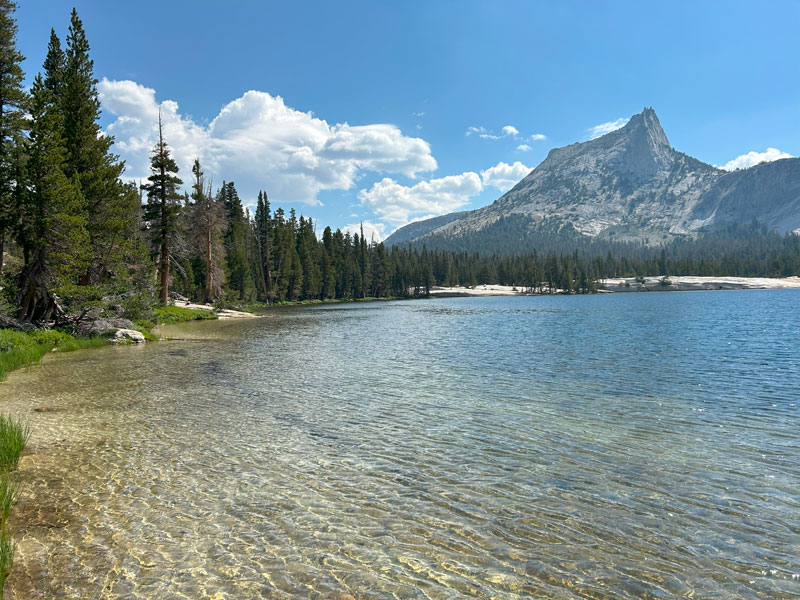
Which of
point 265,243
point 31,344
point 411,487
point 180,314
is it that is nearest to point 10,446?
point 411,487

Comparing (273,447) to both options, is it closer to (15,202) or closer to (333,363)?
(333,363)

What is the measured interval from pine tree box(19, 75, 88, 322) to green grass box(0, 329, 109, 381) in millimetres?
2599

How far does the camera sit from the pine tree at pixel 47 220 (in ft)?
83.5

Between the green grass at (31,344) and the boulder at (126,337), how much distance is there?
2.65ft

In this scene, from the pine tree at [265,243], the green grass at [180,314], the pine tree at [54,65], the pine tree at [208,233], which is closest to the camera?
the pine tree at [54,65]

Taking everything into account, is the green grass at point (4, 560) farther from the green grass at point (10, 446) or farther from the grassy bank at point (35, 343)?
the grassy bank at point (35, 343)

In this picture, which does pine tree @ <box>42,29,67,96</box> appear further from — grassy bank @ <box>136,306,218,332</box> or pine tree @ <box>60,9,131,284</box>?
grassy bank @ <box>136,306,218,332</box>

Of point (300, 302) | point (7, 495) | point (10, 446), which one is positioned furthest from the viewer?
point (300, 302)

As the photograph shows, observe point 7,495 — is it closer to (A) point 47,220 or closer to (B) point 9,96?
(A) point 47,220

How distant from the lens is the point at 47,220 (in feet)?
83.5

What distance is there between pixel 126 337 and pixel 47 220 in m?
9.04

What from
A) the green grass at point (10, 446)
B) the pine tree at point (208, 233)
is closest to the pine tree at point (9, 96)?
the green grass at point (10, 446)

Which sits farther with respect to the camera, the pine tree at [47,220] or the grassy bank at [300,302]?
the grassy bank at [300,302]

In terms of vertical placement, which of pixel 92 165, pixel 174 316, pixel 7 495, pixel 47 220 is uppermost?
pixel 92 165
